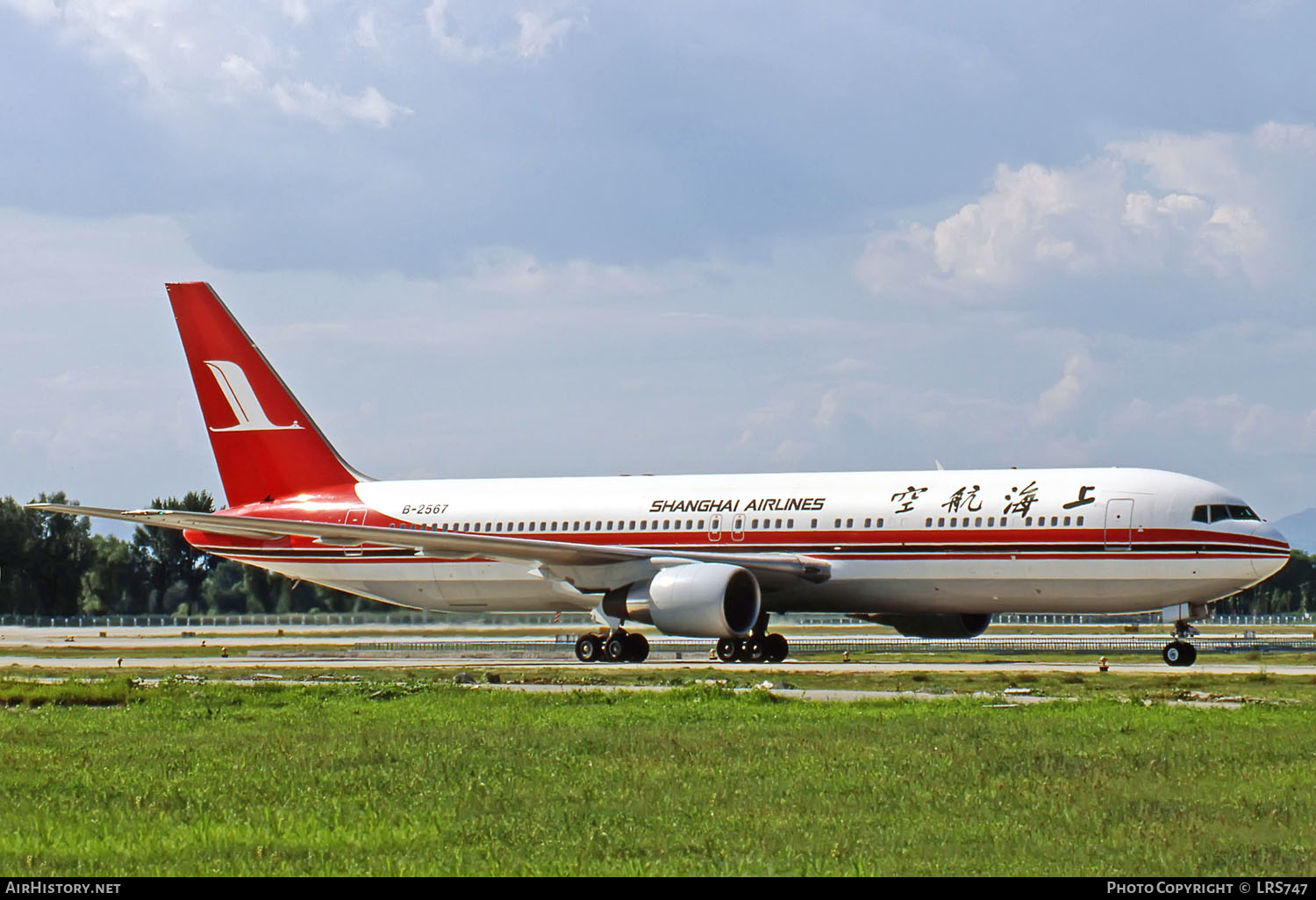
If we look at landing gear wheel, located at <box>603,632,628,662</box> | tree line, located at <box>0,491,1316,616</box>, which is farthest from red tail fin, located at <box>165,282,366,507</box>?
tree line, located at <box>0,491,1316,616</box>

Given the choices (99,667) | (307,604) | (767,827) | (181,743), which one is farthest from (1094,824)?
(307,604)

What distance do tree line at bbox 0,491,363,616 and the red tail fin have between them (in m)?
32.1

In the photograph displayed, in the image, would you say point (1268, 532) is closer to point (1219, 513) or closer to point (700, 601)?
point (1219, 513)

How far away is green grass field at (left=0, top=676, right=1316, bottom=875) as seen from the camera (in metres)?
9.49

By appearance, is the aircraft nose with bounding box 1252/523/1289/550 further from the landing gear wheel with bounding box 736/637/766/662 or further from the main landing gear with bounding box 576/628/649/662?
the main landing gear with bounding box 576/628/649/662

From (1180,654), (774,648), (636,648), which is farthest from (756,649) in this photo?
(1180,654)

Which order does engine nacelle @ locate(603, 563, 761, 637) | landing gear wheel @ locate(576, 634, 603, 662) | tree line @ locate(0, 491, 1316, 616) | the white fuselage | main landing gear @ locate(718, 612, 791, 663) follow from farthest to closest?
tree line @ locate(0, 491, 1316, 616), landing gear wheel @ locate(576, 634, 603, 662), main landing gear @ locate(718, 612, 791, 663), engine nacelle @ locate(603, 563, 761, 637), the white fuselage

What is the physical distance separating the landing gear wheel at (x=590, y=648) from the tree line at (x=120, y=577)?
37.6 meters

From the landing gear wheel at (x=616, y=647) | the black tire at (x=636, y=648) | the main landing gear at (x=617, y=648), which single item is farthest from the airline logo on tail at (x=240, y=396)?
the black tire at (x=636, y=648)

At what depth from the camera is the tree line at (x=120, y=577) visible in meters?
73.6

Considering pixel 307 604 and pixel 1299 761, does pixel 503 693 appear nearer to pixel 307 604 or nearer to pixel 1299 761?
pixel 1299 761

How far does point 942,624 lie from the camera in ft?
112

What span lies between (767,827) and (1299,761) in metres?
5.92

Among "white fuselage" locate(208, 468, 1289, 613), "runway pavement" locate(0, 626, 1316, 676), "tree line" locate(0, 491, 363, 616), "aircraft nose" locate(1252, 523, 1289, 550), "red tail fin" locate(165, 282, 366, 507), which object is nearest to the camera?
"aircraft nose" locate(1252, 523, 1289, 550)
